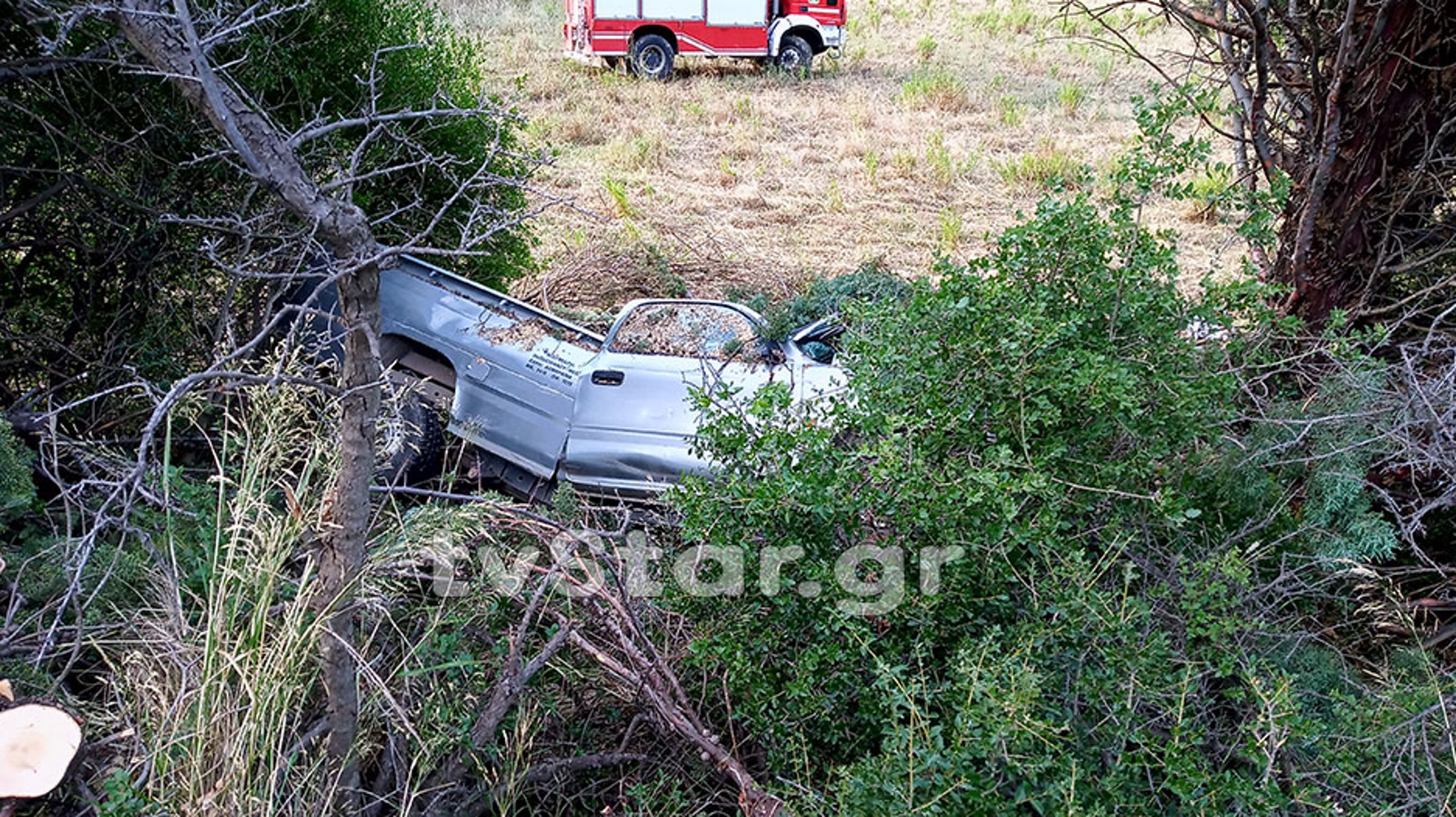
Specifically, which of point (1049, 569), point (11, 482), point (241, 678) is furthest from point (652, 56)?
point (241, 678)

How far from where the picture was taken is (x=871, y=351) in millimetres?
4117

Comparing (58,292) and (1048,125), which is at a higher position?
(58,292)

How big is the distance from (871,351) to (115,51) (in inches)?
166

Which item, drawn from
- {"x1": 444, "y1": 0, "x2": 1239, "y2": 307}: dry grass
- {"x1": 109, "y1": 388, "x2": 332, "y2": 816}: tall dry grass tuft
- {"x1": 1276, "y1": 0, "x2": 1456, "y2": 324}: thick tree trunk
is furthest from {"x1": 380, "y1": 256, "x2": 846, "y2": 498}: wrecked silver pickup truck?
{"x1": 109, "y1": 388, "x2": 332, "y2": 816}: tall dry grass tuft

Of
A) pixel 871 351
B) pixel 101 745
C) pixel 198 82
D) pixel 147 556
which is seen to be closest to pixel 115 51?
pixel 147 556

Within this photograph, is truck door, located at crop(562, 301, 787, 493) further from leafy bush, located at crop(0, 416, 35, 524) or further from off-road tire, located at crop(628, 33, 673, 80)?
off-road tire, located at crop(628, 33, 673, 80)

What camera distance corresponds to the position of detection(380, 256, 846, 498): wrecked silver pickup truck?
21.9ft

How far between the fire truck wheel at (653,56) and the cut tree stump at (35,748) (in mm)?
17653

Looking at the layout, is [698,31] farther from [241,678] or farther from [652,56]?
[241,678]

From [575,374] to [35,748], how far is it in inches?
154

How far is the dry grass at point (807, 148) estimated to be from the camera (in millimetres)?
11227

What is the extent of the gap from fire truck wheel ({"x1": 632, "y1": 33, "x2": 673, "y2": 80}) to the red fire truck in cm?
1

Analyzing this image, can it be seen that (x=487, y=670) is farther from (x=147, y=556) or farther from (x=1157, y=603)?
(x=1157, y=603)

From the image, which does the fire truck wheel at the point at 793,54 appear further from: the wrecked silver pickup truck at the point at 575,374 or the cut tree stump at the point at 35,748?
the cut tree stump at the point at 35,748
